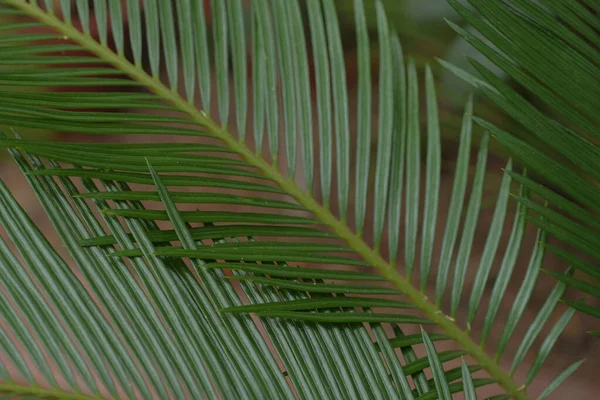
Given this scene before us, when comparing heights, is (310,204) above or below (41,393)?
above

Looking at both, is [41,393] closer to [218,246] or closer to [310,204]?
[218,246]

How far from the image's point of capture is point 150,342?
60 centimetres

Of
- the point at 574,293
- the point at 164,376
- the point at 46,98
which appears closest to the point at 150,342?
the point at 164,376

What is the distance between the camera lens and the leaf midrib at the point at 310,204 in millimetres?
731

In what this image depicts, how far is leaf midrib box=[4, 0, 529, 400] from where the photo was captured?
73 centimetres

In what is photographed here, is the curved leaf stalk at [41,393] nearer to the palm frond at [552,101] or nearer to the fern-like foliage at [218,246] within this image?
the fern-like foliage at [218,246]

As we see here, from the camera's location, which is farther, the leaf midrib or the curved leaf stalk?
the leaf midrib

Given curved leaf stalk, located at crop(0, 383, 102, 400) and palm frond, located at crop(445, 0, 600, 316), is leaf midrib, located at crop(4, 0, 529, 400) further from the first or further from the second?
curved leaf stalk, located at crop(0, 383, 102, 400)

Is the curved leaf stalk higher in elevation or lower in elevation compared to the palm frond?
lower

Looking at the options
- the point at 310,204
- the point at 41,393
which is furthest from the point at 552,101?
the point at 41,393

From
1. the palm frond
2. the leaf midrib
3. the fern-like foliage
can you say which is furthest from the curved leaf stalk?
the palm frond

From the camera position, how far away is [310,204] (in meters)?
0.74

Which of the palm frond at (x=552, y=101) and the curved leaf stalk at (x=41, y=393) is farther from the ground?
the palm frond at (x=552, y=101)

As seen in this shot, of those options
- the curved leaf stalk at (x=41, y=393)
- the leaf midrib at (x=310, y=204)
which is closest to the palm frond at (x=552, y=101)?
the leaf midrib at (x=310, y=204)
